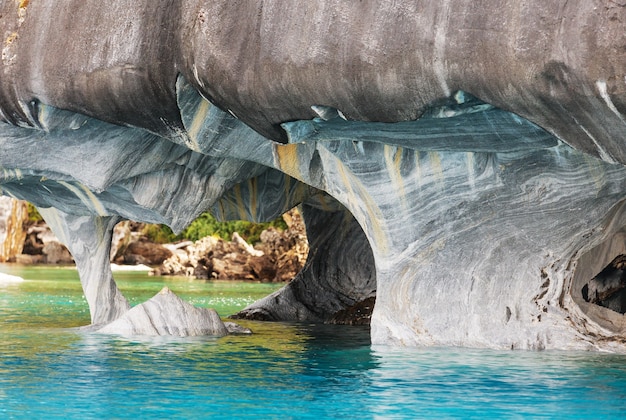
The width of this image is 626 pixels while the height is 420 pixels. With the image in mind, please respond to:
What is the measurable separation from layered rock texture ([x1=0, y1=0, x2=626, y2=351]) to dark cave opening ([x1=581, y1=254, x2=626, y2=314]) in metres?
0.03

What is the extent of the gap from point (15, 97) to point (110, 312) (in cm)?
378

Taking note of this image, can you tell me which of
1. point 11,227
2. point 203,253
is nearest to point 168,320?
point 203,253

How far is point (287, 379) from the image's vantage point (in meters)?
7.96

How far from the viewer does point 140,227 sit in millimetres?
41406

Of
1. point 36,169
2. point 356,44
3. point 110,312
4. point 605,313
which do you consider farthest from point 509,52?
point 110,312

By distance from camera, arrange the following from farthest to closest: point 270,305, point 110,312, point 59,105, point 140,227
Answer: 1. point 140,227
2. point 270,305
3. point 110,312
4. point 59,105

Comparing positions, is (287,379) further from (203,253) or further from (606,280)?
(203,253)

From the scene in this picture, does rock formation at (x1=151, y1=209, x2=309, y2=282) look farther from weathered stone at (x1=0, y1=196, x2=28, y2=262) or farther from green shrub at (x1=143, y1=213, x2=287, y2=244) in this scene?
weathered stone at (x1=0, y1=196, x2=28, y2=262)

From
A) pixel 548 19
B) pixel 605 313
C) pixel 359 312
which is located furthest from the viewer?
pixel 359 312

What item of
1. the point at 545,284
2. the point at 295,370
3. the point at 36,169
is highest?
the point at 36,169

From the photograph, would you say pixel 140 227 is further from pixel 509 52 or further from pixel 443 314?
pixel 509 52

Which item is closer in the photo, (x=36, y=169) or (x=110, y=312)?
(x=36, y=169)

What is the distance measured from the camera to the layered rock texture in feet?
23.0

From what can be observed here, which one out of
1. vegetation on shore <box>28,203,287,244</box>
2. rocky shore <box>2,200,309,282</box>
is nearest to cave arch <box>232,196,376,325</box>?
rocky shore <box>2,200,309,282</box>
